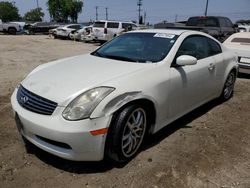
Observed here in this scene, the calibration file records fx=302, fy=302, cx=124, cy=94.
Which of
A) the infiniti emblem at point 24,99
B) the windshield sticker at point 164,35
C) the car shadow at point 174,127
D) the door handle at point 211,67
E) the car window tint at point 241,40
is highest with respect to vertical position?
the windshield sticker at point 164,35

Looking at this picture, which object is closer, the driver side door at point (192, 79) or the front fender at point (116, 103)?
the front fender at point (116, 103)

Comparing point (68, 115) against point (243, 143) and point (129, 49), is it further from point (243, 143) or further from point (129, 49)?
point (243, 143)

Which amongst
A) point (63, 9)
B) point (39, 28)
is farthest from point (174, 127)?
point (63, 9)

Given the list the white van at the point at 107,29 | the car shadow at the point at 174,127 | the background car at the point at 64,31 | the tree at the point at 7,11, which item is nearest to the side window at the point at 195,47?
the car shadow at the point at 174,127

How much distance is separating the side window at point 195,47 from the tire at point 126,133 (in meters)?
1.18

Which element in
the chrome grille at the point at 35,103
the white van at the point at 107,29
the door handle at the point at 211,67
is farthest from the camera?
the white van at the point at 107,29

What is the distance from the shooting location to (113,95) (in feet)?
10.3

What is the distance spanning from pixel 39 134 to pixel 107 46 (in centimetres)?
218

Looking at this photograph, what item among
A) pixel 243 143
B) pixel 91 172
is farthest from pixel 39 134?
pixel 243 143

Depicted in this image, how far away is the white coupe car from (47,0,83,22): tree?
73.3m

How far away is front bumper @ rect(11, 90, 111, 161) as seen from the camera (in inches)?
116

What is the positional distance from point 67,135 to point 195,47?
2661 millimetres

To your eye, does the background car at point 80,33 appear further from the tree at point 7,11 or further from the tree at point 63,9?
the tree at point 7,11

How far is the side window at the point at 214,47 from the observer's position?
203 inches
